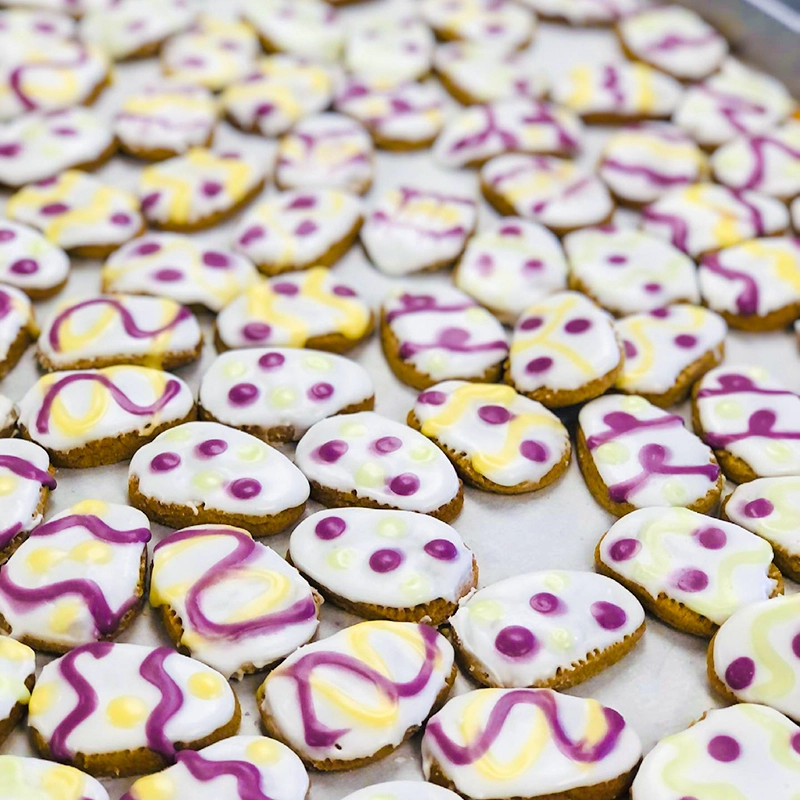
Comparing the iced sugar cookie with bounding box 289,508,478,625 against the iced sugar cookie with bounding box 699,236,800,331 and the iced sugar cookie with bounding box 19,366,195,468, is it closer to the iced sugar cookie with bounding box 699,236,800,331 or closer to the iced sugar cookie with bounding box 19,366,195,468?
the iced sugar cookie with bounding box 19,366,195,468

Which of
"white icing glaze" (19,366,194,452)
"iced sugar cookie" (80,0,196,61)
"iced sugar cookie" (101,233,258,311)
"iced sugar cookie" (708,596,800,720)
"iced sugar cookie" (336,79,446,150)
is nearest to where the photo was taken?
"iced sugar cookie" (708,596,800,720)

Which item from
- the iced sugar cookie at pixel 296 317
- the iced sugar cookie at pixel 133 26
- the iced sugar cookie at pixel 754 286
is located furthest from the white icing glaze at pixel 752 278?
the iced sugar cookie at pixel 133 26

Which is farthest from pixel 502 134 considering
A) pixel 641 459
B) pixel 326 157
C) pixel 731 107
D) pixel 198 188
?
pixel 641 459

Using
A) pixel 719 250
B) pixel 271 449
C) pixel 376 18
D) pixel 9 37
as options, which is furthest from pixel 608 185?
pixel 9 37

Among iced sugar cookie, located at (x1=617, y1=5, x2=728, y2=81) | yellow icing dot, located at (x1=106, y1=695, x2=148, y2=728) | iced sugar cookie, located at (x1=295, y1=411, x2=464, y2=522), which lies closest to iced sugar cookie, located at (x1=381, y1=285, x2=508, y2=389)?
iced sugar cookie, located at (x1=295, y1=411, x2=464, y2=522)

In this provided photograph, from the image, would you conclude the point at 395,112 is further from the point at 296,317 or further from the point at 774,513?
the point at 774,513

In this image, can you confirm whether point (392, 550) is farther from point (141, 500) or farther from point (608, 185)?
point (608, 185)

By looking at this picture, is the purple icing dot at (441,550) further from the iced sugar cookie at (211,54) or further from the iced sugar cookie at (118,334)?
the iced sugar cookie at (211,54)
